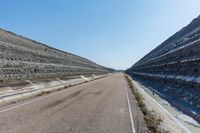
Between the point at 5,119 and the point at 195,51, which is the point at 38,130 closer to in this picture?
the point at 5,119

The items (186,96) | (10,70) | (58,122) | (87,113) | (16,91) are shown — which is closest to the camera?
(58,122)

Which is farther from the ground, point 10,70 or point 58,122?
point 10,70

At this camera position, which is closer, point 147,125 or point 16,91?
point 147,125

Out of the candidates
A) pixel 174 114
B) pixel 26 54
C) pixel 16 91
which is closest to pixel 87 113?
pixel 174 114

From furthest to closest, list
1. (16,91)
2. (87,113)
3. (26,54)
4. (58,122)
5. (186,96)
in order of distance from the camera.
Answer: (26,54), (186,96), (16,91), (87,113), (58,122)

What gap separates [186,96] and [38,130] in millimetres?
15660

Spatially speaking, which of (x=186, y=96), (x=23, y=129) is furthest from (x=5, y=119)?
(x=186, y=96)

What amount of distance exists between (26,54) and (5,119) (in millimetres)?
28043

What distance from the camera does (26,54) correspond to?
121ft

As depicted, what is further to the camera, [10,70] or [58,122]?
[10,70]

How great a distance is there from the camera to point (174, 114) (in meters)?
16.1

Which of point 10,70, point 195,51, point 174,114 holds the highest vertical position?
point 195,51

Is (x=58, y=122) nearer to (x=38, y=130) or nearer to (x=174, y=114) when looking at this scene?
(x=38, y=130)

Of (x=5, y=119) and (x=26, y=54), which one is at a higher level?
(x=26, y=54)
